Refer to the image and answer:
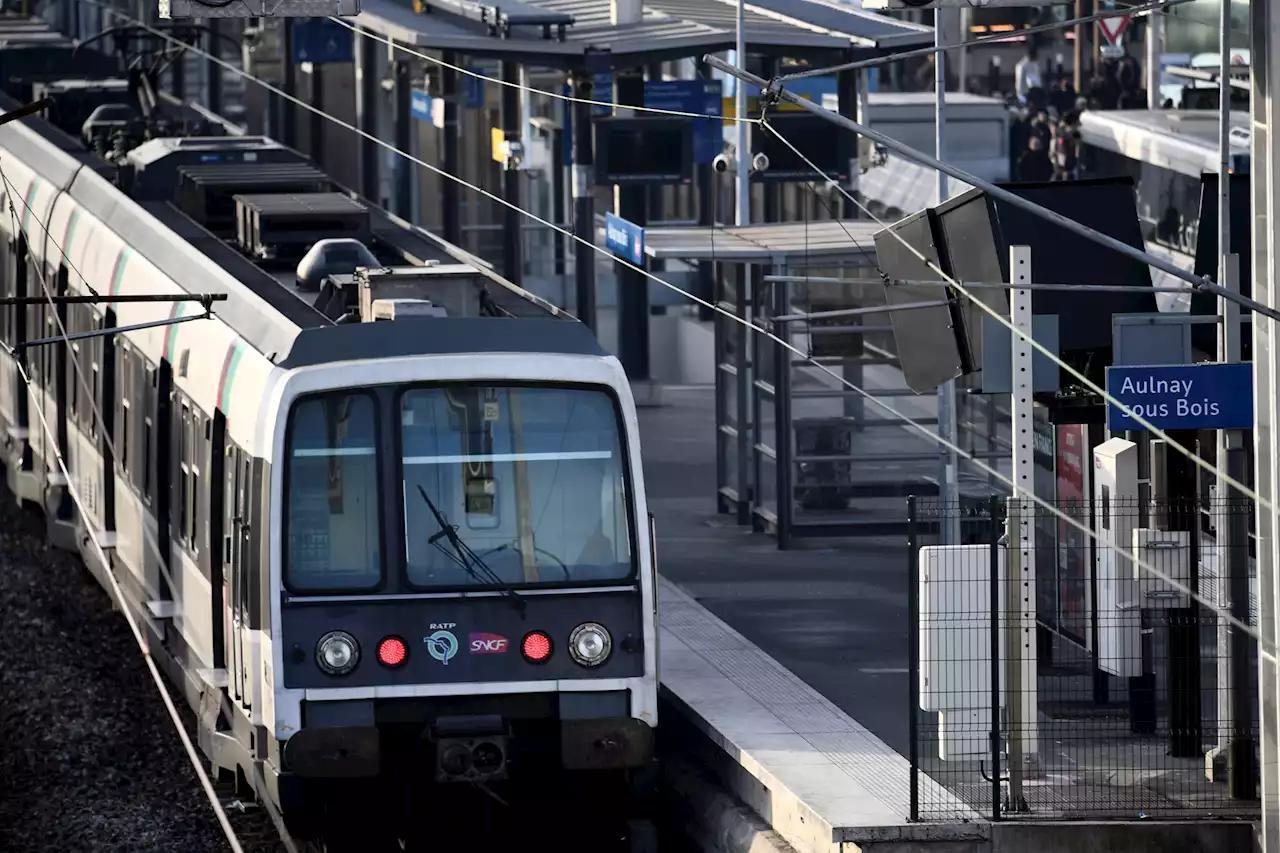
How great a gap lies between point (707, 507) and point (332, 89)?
65.0ft

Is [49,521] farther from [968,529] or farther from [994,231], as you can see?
[994,231]

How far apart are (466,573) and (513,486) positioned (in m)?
0.43

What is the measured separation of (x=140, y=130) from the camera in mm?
21156

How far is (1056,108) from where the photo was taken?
37.4 meters

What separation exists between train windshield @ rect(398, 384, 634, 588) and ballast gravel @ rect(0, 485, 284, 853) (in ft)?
7.05

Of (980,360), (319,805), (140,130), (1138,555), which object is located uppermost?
(140,130)

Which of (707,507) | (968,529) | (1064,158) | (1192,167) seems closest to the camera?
(968,529)

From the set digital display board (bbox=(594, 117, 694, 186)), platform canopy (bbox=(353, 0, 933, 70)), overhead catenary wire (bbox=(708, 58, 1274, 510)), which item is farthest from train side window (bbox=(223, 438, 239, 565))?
digital display board (bbox=(594, 117, 694, 186))

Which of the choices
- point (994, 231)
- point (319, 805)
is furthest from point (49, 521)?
point (994, 231)

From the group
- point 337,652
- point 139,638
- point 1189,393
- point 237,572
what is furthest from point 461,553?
point 1189,393

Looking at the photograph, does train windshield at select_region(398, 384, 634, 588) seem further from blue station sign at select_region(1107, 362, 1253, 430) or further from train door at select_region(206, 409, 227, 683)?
blue station sign at select_region(1107, 362, 1253, 430)

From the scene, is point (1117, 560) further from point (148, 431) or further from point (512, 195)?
point (512, 195)

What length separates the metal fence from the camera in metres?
11.5

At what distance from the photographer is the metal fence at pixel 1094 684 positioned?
1150 cm
